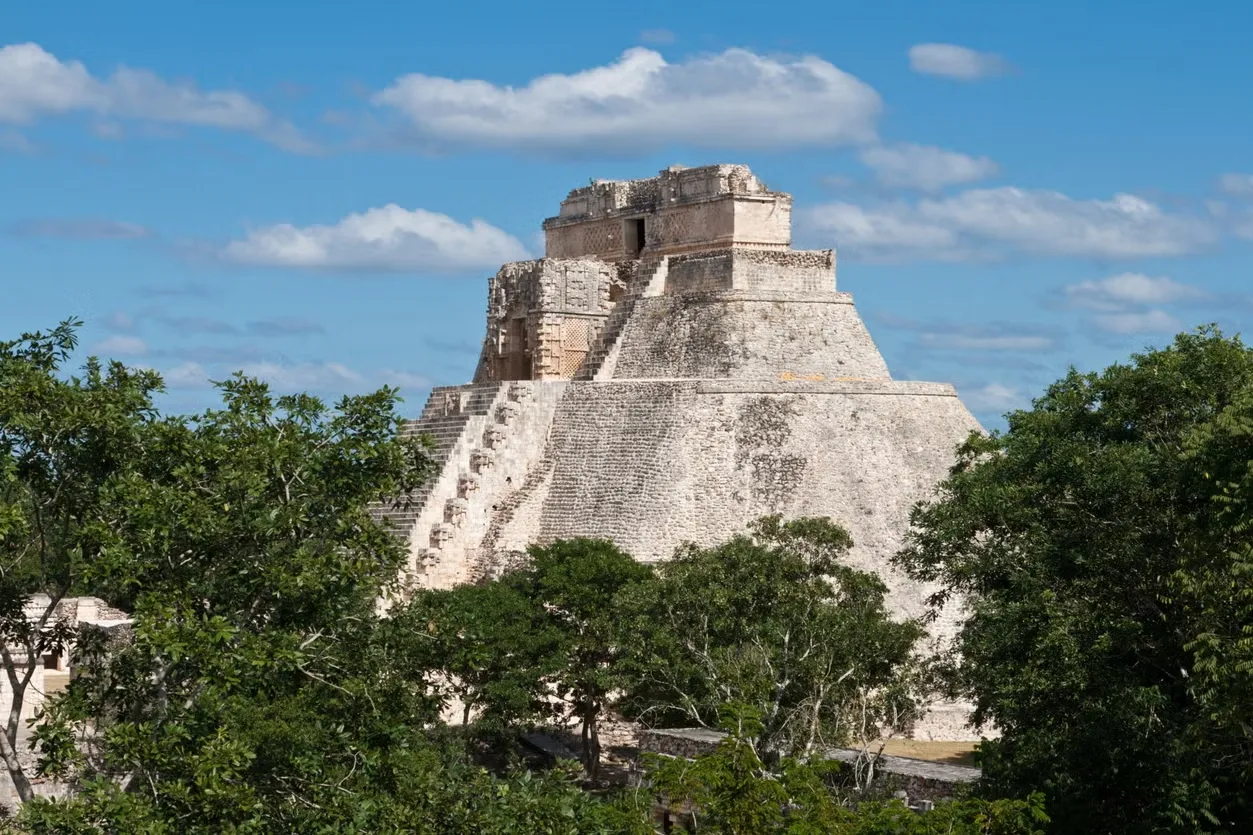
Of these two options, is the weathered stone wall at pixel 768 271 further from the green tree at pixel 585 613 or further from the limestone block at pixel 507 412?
the green tree at pixel 585 613

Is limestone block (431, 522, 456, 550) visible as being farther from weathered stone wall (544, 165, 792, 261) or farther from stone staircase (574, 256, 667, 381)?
weathered stone wall (544, 165, 792, 261)

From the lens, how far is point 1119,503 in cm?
2158

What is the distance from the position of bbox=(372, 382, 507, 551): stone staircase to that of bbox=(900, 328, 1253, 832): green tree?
13.5 m

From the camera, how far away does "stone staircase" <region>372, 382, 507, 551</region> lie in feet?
121

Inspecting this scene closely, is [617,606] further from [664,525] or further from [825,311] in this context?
[825,311]

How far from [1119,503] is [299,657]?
32.7 feet

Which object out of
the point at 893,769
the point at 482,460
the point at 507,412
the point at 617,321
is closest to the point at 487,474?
the point at 482,460

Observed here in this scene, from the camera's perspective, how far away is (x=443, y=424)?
3912cm

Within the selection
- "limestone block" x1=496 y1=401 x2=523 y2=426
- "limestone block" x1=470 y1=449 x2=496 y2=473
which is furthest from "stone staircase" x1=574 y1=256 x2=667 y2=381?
"limestone block" x1=470 y1=449 x2=496 y2=473

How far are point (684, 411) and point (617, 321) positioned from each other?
4007 millimetres

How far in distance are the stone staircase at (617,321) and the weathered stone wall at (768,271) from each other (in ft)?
3.48

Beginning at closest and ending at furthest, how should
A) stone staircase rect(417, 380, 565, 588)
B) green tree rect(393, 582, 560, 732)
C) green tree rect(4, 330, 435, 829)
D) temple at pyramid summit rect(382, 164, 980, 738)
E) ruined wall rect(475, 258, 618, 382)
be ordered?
1. green tree rect(4, 330, 435, 829)
2. green tree rect(393, 582, 560, 732)
3. temple at pyramid summit rect(382, 164, 980, 738)
4. stone staircase rect(417, 380, 565, 588)
5. ruined wall rect(475, 258, 618, 382)

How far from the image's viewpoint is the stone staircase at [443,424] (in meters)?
36.9

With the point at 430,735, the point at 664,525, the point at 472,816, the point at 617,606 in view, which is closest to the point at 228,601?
the point at 472,816
